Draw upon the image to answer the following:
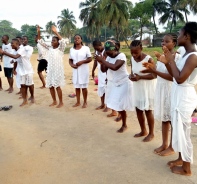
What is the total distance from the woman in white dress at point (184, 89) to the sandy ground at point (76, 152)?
40 centimetres

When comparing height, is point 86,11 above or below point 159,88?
above

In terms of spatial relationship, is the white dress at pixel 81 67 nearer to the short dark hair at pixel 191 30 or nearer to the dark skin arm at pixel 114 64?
the dark skin arm at pixel 114 64

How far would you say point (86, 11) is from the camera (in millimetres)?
40594

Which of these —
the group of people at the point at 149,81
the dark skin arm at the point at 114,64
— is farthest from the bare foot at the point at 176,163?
the dark skin arm at the point at 114,64

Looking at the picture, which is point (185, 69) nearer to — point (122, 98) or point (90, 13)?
point (122, 98)

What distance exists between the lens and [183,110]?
269 cm

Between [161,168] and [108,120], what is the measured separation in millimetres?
2098

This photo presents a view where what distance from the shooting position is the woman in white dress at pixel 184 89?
2523 mm

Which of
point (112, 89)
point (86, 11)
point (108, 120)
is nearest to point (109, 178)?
point (112, 89)

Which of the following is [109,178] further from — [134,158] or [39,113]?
[39,113]

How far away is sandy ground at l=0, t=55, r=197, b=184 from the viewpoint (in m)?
2.89

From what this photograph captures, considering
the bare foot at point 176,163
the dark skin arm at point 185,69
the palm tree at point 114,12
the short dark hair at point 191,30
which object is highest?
the palm tree at point 114,12

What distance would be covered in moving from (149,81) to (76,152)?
152cm

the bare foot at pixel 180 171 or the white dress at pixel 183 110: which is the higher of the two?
the white dress at pixel 183 110
